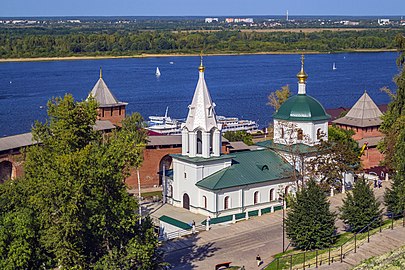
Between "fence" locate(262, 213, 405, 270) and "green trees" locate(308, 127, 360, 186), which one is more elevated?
"green trees" locate(308, 127, 360, 186)

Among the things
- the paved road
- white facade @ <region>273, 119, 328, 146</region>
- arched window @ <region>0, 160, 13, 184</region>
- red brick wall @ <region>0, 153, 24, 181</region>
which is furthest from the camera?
arched window @ <region>0, 160, 13, 184</region>

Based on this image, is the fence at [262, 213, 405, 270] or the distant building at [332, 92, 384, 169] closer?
the fence at [262, 213, 405, 270]

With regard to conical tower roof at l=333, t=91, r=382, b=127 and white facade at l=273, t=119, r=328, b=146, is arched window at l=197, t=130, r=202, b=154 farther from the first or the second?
conical tower roof at l=333, t=91, r=382, b=127

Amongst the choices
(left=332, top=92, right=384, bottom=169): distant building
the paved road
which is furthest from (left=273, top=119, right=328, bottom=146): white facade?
(left=332, top=92, right=384, bottom=169): distant building

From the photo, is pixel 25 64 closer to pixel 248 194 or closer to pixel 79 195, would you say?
pixel 248 194

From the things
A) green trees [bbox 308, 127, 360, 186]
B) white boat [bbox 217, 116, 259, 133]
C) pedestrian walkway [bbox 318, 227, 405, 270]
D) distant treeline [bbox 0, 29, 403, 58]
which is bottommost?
white boat [bbox 217, 116, 259, 133]

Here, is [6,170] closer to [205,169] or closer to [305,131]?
[205,169]

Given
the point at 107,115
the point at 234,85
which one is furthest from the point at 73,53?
→ the point at 107,115
